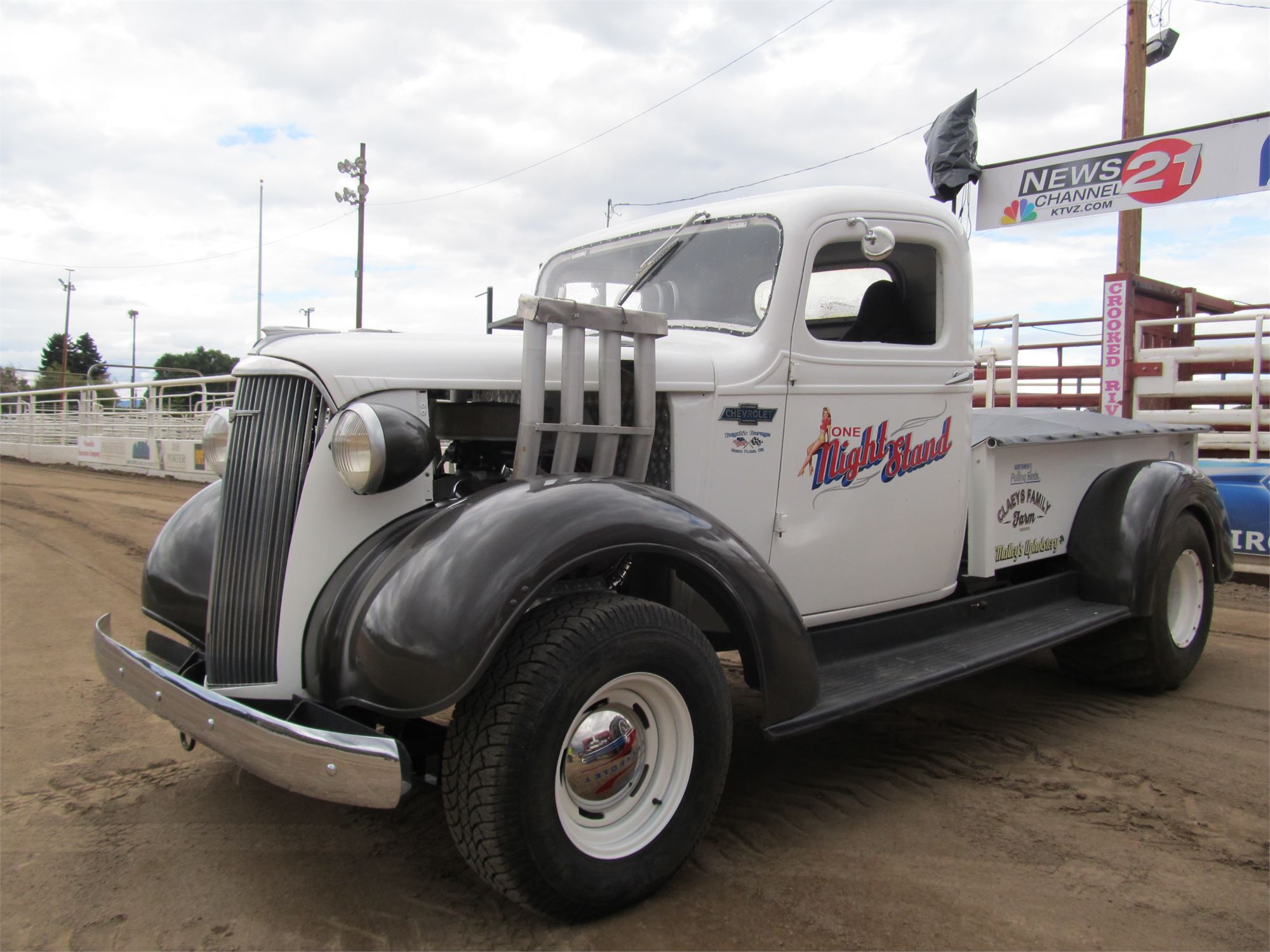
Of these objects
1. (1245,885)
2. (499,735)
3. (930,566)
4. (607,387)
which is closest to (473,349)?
(607,387)

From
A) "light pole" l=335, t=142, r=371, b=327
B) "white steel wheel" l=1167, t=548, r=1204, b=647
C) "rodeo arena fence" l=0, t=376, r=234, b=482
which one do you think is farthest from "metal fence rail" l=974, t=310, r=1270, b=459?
"light pole" l=335, t=142, r=371, b=327

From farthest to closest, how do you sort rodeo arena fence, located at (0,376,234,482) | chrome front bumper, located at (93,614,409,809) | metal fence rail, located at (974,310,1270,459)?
rodeo arena fence, located at (0,376,234,482) → metal fence rail, located at (974,310,1270,459) → chrome front bumper, located at (93,614,409,809)

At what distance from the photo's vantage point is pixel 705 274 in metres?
3.29

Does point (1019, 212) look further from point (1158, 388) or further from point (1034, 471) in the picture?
point (1034, 471)

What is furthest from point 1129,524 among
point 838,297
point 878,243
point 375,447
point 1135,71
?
point 1135,71

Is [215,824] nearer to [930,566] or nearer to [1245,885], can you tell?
[930,566]

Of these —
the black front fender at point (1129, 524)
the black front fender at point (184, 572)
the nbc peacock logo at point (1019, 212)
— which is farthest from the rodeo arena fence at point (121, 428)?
the black front fender at point (1129, 524)

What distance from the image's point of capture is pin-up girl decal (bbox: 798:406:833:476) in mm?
3072

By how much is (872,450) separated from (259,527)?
2.04 m

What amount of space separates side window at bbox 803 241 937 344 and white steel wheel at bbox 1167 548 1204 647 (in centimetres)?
199

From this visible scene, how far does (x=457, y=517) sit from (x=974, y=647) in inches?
84.2

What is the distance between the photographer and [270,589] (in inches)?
92.5

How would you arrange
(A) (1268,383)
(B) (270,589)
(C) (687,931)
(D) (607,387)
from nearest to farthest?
(C) (687,931), (B) (270,589), (D) (607,387), (A) (1268,383)

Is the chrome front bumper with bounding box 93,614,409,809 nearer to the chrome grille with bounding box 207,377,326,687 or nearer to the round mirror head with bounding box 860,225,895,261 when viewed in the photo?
the chrome grille with bounding box 207,377,326,687
